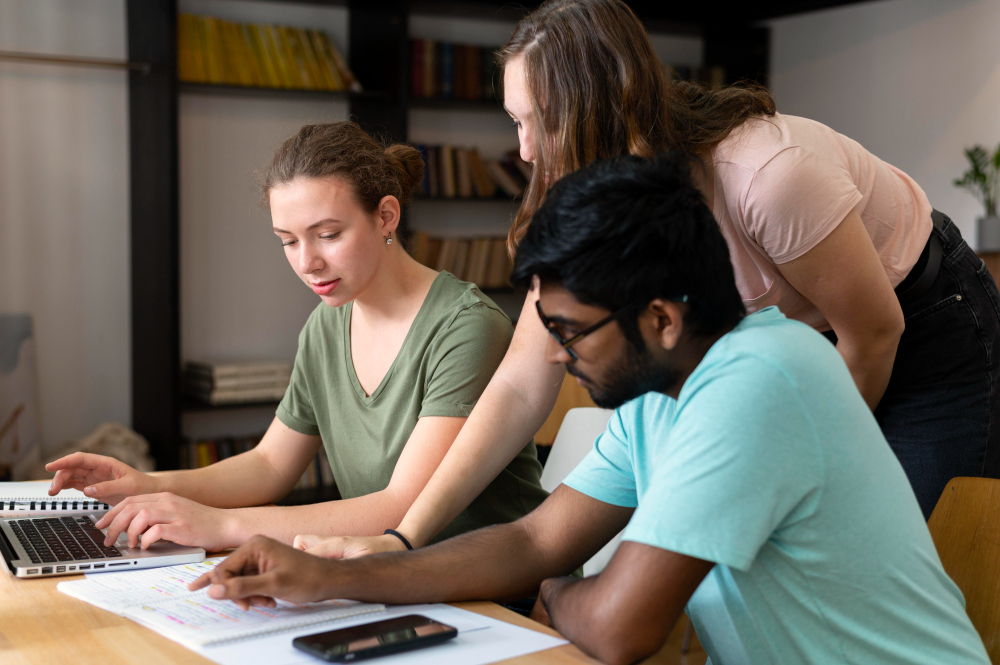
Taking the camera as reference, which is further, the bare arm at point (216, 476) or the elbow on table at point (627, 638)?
the bare arm at point (216, 476)

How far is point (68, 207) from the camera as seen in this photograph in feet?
12.5

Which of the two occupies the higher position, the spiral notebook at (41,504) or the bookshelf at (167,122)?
the bookshelf at (167,122)

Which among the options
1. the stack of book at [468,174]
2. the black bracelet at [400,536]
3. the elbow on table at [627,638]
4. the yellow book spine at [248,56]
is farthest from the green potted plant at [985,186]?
the elbow on table at [627,638]

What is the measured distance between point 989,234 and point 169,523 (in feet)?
11.8

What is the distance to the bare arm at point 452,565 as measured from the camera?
1.00m

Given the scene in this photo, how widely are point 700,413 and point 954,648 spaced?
1.23ft

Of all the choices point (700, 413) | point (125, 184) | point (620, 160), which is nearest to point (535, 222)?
point (620, 160)

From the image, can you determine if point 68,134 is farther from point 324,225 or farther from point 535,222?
point 535,222

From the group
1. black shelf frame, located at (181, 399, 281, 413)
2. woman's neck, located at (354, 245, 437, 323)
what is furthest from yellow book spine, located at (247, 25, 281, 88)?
woman's neck, located at (354, 245, 437, 323)

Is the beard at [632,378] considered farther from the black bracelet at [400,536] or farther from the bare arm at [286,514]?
the bare arm at [286,514]

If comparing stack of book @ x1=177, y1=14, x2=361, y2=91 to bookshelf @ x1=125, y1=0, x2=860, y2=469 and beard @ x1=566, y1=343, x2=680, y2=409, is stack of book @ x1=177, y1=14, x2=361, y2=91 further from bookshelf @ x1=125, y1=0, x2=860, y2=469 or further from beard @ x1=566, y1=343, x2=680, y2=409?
beard @ x1=566, y1=343, x2=680, y2=409

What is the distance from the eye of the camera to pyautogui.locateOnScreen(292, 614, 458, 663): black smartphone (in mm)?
887

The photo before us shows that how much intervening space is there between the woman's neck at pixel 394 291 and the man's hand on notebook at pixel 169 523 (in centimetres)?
50

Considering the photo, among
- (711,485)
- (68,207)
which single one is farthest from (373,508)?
(68,207)
